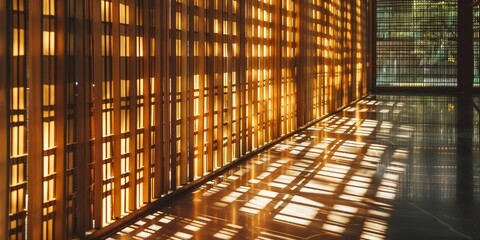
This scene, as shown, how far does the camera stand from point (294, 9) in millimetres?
14172

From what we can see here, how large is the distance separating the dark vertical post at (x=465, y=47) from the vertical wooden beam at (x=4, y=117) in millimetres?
27325

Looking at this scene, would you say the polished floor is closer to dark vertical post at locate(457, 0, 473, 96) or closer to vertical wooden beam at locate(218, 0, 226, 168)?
vertical wooden beam at locate(218, 0, 226, 168)

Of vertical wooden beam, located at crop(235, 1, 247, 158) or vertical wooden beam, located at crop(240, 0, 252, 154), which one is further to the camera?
vertical wooden beam, located at crop(240, 0, 252, 154)

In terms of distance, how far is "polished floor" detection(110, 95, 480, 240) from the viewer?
5875 mm

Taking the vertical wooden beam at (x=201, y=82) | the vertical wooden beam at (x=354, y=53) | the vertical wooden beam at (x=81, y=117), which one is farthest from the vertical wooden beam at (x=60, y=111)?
the vertical wooden beam at (x=354, y=53)

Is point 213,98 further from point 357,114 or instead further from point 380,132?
point 357,114

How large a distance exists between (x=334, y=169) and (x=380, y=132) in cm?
537

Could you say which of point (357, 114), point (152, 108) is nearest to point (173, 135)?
point (152, 108)

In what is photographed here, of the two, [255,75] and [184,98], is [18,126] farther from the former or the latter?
[255,75]

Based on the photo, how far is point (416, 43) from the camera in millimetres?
31109

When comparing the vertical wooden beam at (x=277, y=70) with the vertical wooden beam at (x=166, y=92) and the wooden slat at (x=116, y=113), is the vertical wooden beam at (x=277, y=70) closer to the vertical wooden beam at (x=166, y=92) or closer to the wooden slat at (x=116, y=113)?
the vertical wooden beam at (x=166, y=92)

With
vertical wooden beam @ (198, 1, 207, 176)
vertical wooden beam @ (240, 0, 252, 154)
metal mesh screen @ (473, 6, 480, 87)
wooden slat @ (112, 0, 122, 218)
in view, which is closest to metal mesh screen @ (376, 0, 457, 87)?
metal mesh screen @ (473, 6, 480, 87)

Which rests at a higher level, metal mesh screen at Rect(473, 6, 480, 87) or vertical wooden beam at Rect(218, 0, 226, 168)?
metal mesh screen at Rect(473, 6, 480, 87)

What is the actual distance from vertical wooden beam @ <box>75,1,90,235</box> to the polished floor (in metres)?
0.46
